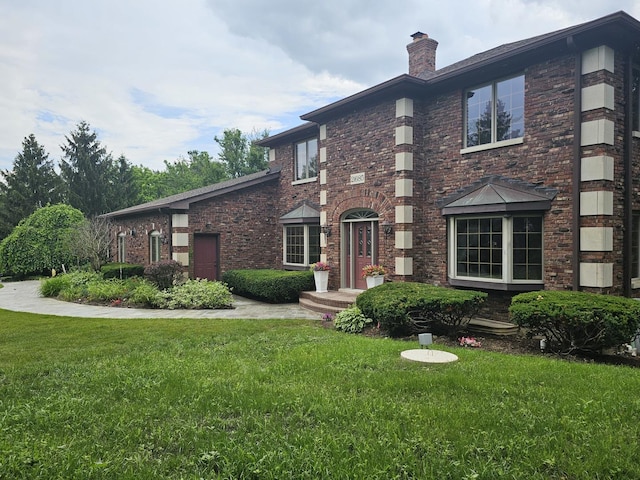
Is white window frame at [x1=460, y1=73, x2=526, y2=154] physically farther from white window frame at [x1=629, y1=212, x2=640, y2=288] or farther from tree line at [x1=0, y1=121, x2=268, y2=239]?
tree line at [x1=0, y1=121, x2=268, y2=239]

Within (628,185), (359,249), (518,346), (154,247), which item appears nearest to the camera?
(518,346)

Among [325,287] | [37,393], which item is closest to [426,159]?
[325,287]

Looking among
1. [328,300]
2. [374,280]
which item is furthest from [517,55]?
[328,300]

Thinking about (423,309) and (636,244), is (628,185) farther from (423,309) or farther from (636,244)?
(423,309)

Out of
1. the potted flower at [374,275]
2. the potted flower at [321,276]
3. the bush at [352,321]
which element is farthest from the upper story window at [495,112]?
the potted flower at [321,276]

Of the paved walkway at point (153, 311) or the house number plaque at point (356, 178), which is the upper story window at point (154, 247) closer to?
the paved walkway at point (153, 311)

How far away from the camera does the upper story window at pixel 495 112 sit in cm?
977

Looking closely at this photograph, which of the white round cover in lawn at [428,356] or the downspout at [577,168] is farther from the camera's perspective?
the downspout at [577,168]

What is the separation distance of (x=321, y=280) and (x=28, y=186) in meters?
32.1

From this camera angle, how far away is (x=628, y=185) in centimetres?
880

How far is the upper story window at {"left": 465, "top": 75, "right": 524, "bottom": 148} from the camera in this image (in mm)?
9766

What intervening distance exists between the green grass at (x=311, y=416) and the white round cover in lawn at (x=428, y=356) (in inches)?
6.3

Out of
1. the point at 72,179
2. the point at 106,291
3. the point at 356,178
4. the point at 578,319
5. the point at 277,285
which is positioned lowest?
the point at 106,291

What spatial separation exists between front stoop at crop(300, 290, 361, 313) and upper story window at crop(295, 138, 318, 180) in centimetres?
500
